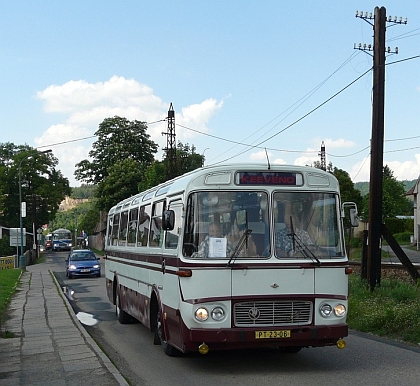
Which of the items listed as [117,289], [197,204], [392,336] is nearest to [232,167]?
[197,204]

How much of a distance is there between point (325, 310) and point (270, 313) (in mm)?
793

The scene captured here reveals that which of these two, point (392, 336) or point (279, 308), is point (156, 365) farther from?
point (392, 336)

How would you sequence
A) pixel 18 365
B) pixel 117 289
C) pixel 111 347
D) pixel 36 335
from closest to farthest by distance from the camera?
pixel 18 365 < pixel 111 347 < pixel 36 335 < pixel 117 289

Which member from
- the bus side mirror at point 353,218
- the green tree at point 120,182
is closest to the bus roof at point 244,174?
the bus side mirror at point 353,218

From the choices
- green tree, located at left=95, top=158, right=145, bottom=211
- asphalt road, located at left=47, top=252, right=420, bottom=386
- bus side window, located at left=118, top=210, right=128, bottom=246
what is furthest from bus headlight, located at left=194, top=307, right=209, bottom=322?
green tree, located at left=95, top=158, right=145, bottom=211

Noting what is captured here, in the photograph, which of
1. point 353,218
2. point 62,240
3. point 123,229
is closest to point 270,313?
point 353,218

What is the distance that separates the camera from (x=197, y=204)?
948 cm

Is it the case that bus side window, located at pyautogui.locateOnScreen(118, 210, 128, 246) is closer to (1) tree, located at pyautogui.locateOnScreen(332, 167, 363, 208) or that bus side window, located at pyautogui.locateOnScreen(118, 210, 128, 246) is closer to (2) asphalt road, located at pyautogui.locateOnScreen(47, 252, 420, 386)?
(2) asphalt road, located at pyautogui.locateOnScreen(47, 252, 420, 386)

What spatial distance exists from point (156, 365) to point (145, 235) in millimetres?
2947

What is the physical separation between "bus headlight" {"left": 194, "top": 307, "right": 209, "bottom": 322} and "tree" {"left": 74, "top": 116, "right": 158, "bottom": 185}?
70.5m

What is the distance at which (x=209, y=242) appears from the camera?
30.5 ft

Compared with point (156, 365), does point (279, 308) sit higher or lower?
higher

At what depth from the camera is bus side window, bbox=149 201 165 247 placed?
11.2 m

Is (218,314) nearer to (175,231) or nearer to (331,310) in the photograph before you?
(175,231)
